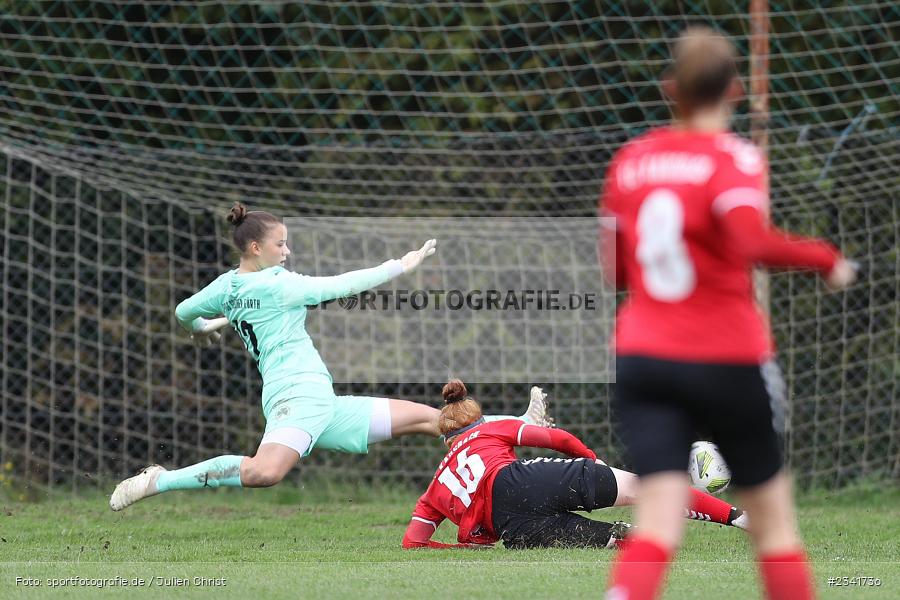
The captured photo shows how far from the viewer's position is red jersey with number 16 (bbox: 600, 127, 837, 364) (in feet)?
9.44

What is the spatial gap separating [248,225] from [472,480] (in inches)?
63.2

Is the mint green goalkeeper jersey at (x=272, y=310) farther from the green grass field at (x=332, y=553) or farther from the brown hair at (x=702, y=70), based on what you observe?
the brown hair at (x=702, y=70)

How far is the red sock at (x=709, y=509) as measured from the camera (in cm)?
596

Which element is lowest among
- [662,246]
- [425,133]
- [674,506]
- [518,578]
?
[518,578]

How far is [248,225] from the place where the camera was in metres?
6.27

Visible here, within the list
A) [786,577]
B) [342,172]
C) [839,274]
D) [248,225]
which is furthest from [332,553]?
[342,172]

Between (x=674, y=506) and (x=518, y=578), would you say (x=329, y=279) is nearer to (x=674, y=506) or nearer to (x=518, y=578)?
(x=518, y=578)

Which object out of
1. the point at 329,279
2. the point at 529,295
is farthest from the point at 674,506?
the point at 529,295

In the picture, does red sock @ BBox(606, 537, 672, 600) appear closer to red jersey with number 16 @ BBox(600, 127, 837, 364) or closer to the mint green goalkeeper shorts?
red jersey with number 16 @ BBox(600, 127, 837, 364)

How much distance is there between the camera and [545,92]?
10.4 m

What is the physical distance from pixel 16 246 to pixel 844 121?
21.3ft

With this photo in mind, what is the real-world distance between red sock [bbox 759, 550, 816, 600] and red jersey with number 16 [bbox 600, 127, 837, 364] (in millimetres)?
498

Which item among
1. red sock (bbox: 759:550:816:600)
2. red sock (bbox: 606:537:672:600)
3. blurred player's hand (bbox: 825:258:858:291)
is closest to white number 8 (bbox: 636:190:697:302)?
blurred player's hand (bbox: 825:258:858:291)

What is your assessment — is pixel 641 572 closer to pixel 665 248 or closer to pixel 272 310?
pixel 665 248
